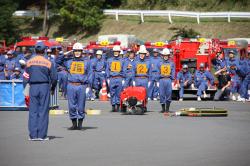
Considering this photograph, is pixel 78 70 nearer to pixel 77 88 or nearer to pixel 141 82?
pixel 77 88

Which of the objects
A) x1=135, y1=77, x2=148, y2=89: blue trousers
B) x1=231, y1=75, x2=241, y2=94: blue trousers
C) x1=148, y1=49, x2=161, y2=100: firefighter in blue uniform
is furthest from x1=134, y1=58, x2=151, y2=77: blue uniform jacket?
x1=231, y1=75, x2=241, y2=94: blue trousers

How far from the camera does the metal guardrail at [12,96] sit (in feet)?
98.5

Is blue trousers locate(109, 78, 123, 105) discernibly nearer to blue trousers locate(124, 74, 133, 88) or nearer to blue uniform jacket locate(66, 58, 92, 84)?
blue trousers locate(124, 74, 133, 88)

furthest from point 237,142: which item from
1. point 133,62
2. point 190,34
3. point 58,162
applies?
point 190,34

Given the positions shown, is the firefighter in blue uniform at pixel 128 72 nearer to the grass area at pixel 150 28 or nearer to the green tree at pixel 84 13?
the grass area at pixel 150 28

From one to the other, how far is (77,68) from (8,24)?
48119 mm

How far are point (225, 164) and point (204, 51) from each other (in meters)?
25.6

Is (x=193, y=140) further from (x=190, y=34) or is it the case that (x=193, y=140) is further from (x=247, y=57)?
(x=190, y=34)

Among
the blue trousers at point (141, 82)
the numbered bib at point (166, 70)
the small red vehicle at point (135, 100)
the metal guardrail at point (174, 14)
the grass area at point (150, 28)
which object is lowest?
the small red vehicle at point (135, 100)

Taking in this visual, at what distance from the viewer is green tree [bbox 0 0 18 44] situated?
6919 cm

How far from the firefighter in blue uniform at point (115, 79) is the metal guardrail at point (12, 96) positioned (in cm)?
199

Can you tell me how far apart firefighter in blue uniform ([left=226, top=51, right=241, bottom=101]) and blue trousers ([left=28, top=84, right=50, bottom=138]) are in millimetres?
19172

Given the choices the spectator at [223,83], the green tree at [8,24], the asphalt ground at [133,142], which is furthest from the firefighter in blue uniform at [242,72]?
the green tree at [8,24]

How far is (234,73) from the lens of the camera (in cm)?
3859
